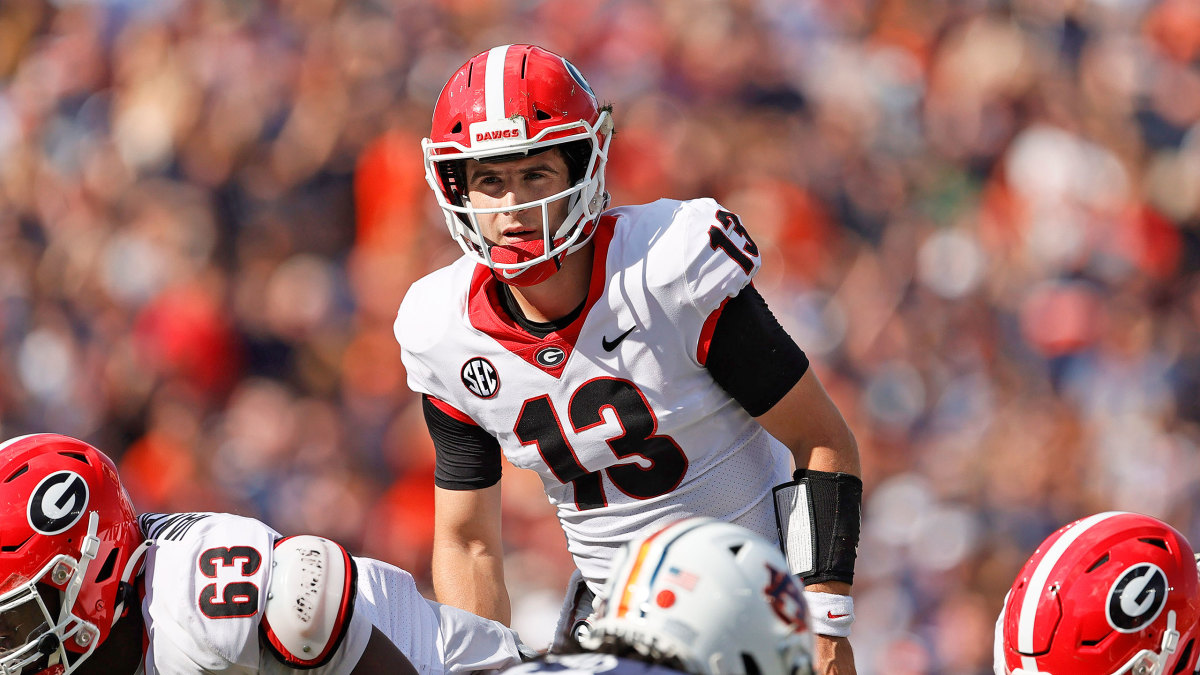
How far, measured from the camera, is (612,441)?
2627 millimetres

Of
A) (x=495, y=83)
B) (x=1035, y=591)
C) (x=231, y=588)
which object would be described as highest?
(x=495, y=83)

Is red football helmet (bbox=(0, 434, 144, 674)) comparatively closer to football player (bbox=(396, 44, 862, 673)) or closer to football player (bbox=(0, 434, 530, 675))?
football player (bbox=(0, 434, 530, 675))

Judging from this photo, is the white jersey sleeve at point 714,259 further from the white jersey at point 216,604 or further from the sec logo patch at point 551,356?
the white jersey at point 216,604

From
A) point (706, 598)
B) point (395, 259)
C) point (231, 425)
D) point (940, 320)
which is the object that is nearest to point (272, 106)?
point (395, 259)

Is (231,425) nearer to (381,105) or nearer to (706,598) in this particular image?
(381,105)

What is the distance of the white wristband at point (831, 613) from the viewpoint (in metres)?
2.46

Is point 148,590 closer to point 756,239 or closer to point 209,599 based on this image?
point 209,599

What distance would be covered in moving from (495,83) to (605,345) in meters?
0.57

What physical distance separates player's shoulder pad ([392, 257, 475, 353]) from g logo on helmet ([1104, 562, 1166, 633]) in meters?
1.37

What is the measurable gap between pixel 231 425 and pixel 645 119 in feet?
7.58

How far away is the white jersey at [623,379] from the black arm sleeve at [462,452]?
0.05 metres

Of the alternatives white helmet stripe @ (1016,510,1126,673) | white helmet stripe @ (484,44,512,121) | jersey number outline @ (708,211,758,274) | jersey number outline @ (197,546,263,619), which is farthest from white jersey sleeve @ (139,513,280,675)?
white helmet stripe @ (1016,510,1126,673)

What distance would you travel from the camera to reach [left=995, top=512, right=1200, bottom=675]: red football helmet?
6.81ft

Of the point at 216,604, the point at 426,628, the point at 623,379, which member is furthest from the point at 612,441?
the point at 216,604
